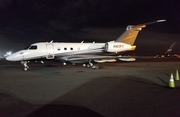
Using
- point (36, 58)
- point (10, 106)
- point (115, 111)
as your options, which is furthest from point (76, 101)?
point (36, 58)

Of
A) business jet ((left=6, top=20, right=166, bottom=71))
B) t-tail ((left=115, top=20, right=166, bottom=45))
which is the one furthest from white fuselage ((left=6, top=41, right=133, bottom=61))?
Answer: t-tail ((left=115, top=20, right=166, bottom=45))

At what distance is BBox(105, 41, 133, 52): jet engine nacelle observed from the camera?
23.2 metres

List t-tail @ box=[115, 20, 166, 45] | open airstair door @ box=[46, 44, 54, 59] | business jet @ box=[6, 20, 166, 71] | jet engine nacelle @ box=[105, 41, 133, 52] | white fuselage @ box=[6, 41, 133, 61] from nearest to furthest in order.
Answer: white fuselage @ box=[6, 41, 133, 61] < business jet @ box=[6, 20, 166, 71] < open airstair door @ box=[46, 44, 54, 59] < jet engine nacelle @ box=[105, 41, 133, 52] < t-tail @ box=[115, 20, 166, 45]

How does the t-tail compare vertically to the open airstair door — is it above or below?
above

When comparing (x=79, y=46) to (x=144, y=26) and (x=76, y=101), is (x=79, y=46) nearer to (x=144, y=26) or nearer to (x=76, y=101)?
(x=144, y=26)

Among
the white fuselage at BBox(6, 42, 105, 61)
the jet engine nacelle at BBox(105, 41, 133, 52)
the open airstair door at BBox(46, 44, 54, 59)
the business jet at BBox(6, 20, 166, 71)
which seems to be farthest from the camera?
the jet engine nacelle at BBox(105, 41, 133, 52)

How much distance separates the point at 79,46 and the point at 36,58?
16.6 ft

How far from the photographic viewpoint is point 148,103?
729cm

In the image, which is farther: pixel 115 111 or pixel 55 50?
pixel 55 50

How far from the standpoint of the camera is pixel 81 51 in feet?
78.4

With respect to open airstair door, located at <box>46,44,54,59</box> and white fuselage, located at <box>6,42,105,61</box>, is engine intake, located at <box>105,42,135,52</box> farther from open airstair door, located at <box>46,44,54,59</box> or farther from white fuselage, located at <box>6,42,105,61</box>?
open airstair door, located at <box>46,44,54,59</box>

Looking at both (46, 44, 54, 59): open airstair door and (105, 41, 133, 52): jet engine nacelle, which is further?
(105, 41, 133, 52): jet engine nacelle

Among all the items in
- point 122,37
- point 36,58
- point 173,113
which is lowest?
point 173,113

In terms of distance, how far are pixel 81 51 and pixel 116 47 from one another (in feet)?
13.0
